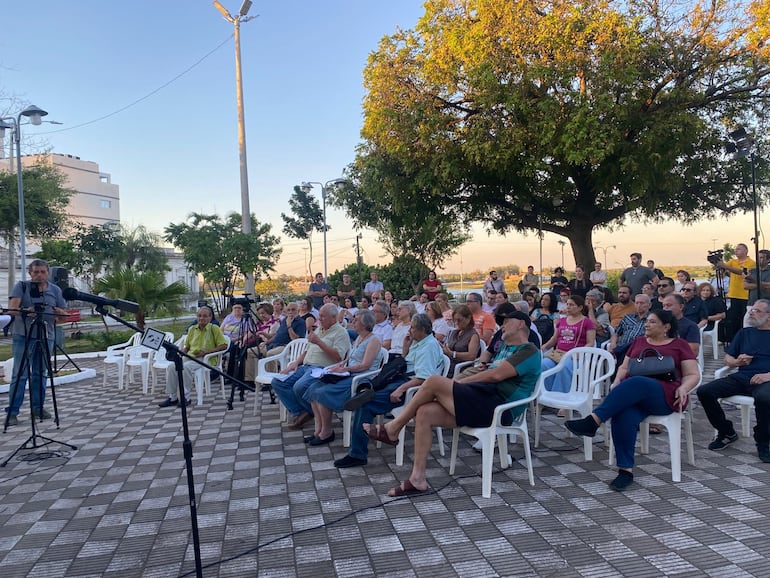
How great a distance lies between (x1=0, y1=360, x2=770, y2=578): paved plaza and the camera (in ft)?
8.40

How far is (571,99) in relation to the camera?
11.3m

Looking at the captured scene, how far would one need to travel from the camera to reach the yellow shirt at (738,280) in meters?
7.47

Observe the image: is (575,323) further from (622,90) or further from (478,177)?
(478,177)

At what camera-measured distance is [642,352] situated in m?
3.77

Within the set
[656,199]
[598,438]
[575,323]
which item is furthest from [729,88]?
[598,438]

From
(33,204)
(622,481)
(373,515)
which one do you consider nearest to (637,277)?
(622,481)

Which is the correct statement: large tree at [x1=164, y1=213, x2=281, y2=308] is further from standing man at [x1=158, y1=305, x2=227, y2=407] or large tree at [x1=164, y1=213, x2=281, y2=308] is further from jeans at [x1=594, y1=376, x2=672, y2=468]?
jeans at [x1=594, y1=376, x2=672, y2=468]

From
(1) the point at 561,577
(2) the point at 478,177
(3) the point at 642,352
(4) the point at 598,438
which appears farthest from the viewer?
(2) the point at 478,177

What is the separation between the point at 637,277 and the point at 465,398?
6.84 metres

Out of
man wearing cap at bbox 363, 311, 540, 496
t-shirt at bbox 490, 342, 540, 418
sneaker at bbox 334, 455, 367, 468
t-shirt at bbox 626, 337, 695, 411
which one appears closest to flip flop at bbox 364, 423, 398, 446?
sneaker at bbox 334, 455, 367, 468

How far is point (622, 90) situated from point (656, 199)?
3117 millimetres

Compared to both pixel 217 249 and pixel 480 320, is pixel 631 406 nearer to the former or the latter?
pixel 480 320

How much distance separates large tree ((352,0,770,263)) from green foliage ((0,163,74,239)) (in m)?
13.4

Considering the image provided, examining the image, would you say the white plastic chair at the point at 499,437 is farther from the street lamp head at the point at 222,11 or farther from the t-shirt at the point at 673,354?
the street lamp head at the point at 222,11
